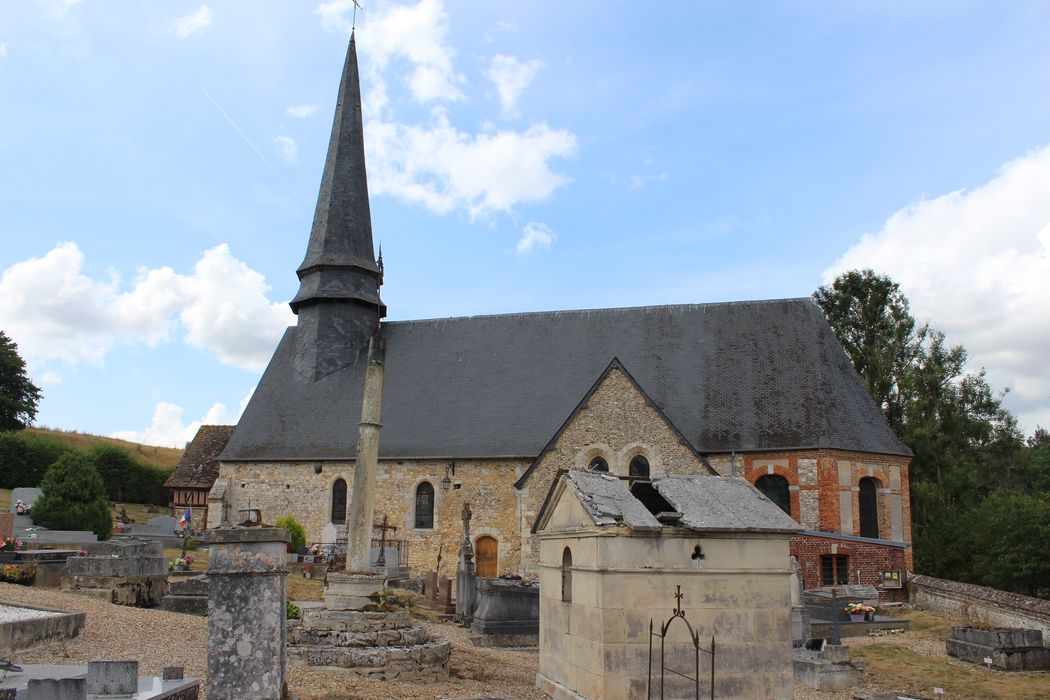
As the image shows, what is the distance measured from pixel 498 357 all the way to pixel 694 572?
19.8 m

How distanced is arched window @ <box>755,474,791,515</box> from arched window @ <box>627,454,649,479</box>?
3.55 metres

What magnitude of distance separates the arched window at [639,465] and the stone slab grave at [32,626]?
13360 millimetres

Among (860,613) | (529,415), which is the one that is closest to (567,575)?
(860,613)

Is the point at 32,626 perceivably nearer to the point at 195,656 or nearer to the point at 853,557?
the point at 195,656

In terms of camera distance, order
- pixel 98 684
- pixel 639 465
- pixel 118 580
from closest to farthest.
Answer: pixel 98 684 < pixel 118 580 < pixel 639 465

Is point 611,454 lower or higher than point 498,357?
lower

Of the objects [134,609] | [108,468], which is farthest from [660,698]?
[108,468]

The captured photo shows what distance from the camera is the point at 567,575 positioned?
916cm

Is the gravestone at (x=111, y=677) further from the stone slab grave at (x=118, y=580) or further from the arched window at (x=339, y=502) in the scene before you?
the arched window at (x=339, y=502)

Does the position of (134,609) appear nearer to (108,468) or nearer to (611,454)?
(611,454)

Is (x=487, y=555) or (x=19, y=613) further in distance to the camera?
(x=487, y=555)

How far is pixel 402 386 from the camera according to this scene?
1100 inches

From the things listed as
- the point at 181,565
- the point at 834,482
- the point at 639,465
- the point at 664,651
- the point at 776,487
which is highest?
the point at 639,465

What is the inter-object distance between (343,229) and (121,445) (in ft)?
91.4
